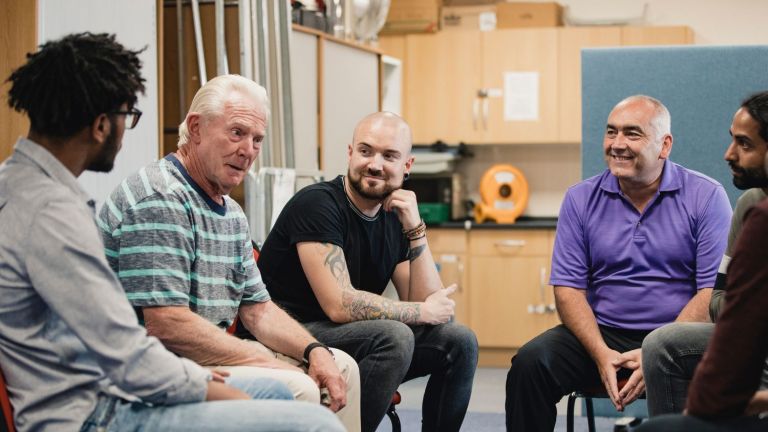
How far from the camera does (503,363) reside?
5.78 meters

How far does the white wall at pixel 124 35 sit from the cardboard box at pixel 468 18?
3.17m

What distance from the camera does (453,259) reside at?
5703 mm

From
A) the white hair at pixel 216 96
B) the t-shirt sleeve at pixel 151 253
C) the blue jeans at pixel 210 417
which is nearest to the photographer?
the blue jeans at pixel 210 417

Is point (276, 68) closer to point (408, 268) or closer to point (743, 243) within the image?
point (408, 268)

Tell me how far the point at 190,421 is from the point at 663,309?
171 centimetres

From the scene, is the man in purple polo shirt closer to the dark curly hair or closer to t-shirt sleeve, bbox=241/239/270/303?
the dark curly hair

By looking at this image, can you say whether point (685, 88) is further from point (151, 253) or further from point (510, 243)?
point (151, 253)

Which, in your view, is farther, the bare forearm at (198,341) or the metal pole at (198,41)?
the metal pole at (198,41)

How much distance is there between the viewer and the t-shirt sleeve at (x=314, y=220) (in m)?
2.58

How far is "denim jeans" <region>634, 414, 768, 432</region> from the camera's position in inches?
56.5

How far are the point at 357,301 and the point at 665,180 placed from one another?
1060mm

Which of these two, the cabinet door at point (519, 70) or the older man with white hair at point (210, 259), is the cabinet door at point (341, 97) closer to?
the cabinet door at point (519, 70)

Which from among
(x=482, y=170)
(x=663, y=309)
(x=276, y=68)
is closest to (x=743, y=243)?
(x=663, y=309)

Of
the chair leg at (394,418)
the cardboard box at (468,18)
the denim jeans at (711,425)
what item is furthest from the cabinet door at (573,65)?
the denim jeans at (711,425)
